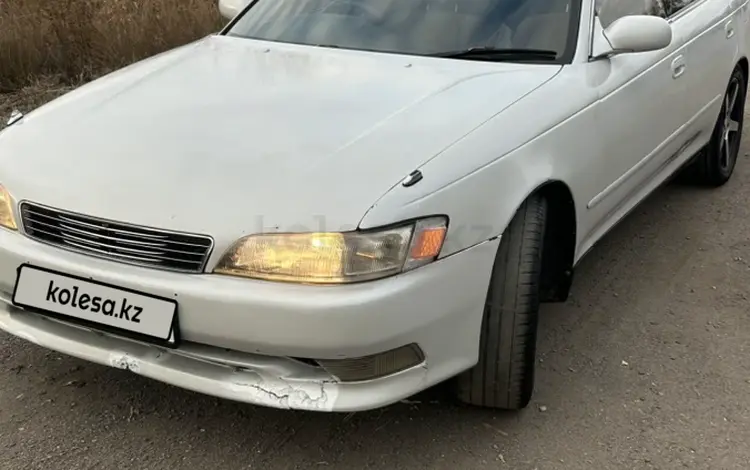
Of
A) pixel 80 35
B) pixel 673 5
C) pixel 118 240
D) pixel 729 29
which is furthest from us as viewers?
pixel 80 35

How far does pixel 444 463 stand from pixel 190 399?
2.93 ft

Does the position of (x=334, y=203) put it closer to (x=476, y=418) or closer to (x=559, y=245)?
(x=476, y=418)

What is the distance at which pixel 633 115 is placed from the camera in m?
3.29

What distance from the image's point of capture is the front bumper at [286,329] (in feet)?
7.03

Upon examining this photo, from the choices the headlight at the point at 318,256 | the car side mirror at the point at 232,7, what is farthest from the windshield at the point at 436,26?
the headlight at the point at 318,256

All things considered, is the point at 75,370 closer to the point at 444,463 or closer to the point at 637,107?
the point at 444,463

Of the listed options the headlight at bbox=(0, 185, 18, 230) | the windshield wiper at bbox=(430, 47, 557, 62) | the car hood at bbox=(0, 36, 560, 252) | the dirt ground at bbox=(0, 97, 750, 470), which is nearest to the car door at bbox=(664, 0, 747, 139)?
the windshield wiper at bbox=(430, 47, 557, 62)

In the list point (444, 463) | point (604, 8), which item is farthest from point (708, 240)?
point (444, 463)

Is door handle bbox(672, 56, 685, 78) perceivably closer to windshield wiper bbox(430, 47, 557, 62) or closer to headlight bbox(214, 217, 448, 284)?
windshield wiper bbox(430, 47, 557, 62)

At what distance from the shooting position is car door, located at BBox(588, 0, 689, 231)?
3.10 meters

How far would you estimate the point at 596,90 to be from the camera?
118 inches

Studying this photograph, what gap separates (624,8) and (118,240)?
239 centimetres

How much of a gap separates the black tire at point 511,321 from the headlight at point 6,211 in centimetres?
143

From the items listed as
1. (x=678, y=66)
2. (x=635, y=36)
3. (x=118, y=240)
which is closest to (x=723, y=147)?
(x=678, y=66)
